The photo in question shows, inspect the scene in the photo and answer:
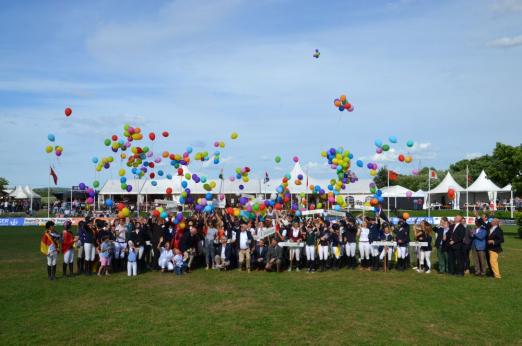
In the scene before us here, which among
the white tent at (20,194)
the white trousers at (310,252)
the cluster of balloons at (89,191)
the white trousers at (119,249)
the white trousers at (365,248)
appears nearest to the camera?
the white trousers at (119,249)

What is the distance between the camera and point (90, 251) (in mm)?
12977

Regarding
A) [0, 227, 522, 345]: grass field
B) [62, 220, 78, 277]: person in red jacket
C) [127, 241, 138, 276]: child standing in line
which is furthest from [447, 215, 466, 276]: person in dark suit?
[62, 220, 78, 277]: person in red jacket

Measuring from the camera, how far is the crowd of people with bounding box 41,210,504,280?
514 inches

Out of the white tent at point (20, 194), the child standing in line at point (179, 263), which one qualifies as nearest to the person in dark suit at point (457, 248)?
the child standing in line at point (179, 263)

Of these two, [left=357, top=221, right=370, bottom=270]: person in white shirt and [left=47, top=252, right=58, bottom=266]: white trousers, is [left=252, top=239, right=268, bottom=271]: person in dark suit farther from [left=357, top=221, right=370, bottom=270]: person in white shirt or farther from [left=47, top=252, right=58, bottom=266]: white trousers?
[left=47, top=252, right=58, bottom=266]: white trousers

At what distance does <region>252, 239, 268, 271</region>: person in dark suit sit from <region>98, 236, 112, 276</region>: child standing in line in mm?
4120

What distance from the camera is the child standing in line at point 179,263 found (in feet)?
43.8

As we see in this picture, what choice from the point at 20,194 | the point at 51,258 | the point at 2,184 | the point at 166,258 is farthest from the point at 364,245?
the point at 2,184

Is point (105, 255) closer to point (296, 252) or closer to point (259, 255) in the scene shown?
point (259, 255)

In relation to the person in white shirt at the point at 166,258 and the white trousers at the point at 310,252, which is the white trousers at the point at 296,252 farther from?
the person in white shirt at the point at 166,258

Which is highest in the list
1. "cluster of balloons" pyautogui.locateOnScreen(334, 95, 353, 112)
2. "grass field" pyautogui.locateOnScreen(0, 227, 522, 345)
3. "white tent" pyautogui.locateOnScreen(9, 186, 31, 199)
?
"cluster of balloons" pyautogui.locateOnScreen(334, 95, 353, 112)

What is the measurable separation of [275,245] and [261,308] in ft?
15.3

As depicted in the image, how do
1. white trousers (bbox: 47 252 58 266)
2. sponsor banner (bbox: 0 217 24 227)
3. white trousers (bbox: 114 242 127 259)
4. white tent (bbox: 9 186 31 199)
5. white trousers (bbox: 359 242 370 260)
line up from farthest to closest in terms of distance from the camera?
white tent (bbox: 9 186 31 199), sponsor banner (bbox: 0 217 24 227), white trousers (bbox: 359 242 370 260), white trousers (bbox: 114 242 127 259), white trousers (bbox: 47 252 58 266)

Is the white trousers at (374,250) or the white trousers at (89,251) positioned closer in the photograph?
the white trousers at (89,251)
